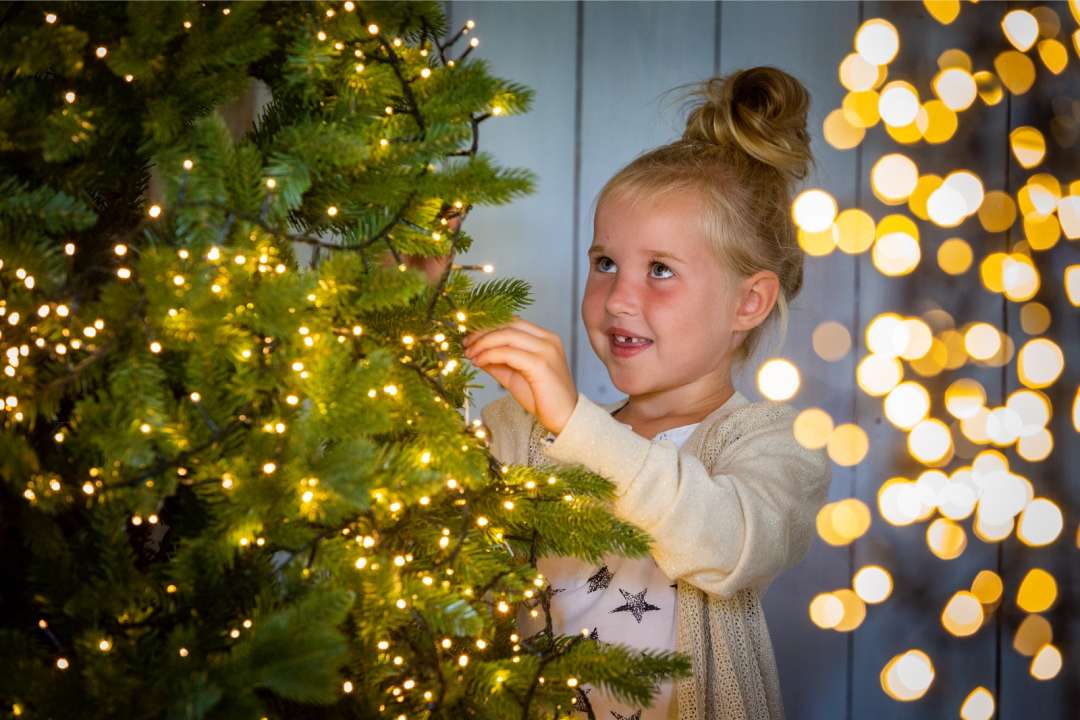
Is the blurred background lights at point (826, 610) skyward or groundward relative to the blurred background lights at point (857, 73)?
groundward

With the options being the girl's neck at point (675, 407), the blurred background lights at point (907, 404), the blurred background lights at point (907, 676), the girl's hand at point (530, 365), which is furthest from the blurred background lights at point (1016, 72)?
the girl's hand at point (530, 365)

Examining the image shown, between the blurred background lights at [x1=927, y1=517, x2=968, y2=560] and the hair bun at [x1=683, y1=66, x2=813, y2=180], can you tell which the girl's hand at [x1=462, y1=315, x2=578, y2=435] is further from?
the blurred background lights at [x1=927, y1=517, x2=968, y2=560]

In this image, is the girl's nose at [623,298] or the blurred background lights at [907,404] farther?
the blurred background lights at [907,404]

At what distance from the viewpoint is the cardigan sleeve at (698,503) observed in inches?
39.1

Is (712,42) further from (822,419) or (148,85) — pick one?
(148,85)

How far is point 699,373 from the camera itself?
1308 mm

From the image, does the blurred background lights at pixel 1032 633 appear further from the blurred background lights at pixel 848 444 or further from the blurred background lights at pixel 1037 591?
the blurred background lights at pixel 848 444

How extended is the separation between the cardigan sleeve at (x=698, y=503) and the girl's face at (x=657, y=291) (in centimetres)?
18

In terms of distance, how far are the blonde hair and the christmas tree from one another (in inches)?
20.5

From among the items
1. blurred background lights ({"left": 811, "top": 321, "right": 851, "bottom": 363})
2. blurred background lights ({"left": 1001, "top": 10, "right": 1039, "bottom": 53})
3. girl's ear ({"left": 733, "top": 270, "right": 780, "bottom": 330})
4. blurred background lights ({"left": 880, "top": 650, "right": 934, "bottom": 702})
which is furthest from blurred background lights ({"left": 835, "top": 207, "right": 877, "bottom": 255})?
blurred background lights ({"left": 880, "top": 650, "right": 934, "bottom": 702})

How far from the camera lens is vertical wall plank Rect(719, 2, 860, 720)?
5.72 ft

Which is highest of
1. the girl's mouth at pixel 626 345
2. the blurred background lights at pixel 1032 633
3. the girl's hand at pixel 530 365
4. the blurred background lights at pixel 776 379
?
the blurred background lights at pixel 776 379

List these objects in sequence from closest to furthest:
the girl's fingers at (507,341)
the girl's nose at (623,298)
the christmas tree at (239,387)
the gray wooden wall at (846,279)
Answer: the christmas tree at (239,387) → the girl's fingers at (507,341) → the girl's nose at (623,298) → the gray wooden wall at (846,279)

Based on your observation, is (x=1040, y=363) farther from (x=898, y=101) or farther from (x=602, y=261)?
(x=602, y=261)
